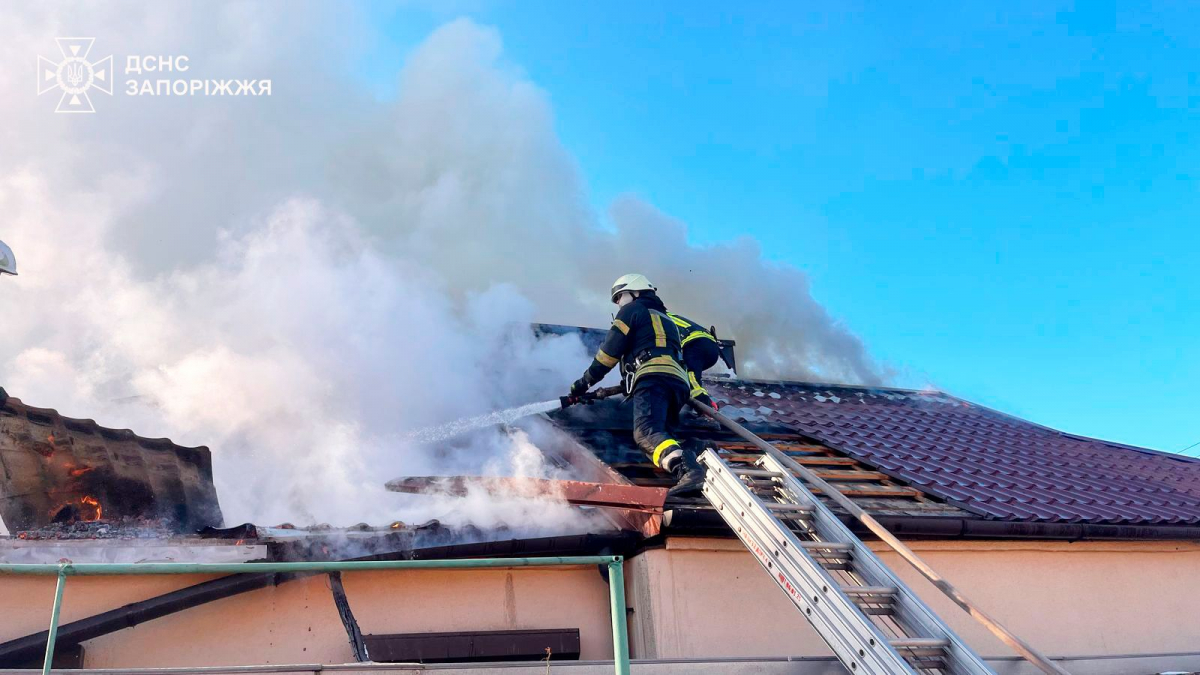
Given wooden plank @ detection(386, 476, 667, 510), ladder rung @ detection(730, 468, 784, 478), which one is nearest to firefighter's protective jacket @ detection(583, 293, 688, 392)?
wooden plank @ detection(386, 476, 667, 510)

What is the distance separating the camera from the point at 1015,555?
19.6 feet

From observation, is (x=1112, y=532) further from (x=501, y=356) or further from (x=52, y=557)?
(x=52, y=557)

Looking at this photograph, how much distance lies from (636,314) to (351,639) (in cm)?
320

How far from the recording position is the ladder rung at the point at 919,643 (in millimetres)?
3711

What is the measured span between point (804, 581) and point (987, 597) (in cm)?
238

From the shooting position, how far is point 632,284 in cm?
718

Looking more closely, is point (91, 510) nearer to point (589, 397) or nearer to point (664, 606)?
point (664, 606)

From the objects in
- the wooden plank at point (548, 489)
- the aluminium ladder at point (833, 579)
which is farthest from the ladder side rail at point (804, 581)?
the wooden plank at point (548, 489)

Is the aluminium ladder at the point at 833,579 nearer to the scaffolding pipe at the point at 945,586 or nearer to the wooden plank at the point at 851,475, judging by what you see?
the scaffolding pipe at the point at 945,586

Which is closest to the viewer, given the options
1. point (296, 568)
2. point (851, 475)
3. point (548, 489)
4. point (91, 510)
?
point (296, 568)

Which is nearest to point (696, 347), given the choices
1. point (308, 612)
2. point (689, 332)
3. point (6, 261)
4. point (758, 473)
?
point (689, 332)

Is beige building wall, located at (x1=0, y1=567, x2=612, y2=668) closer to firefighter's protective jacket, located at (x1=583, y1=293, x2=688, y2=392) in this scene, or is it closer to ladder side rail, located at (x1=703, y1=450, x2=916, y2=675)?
ladder side rail, located at (x1=703, y1=450, x2=916, y2=675)

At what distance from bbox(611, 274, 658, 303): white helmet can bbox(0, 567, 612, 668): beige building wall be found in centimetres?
265

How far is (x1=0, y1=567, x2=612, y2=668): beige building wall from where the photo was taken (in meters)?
4.37
